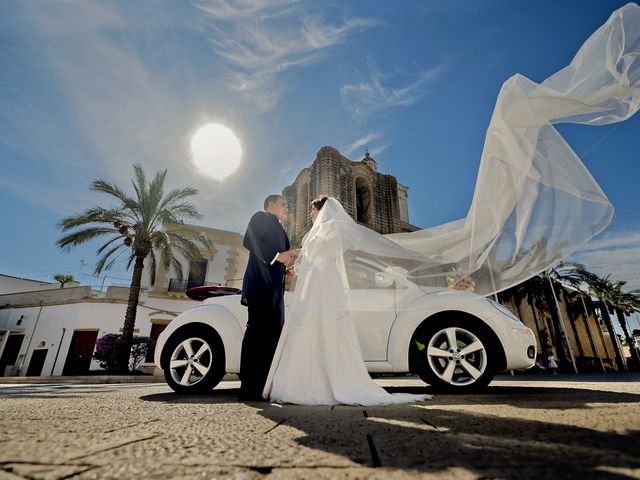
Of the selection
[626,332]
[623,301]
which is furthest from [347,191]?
[626,332]

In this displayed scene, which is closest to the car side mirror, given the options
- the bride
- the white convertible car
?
the white convertible car

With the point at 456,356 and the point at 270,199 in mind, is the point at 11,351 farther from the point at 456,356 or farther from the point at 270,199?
the point at 456,356

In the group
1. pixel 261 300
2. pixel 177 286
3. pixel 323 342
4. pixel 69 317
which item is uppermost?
pixel 177 286

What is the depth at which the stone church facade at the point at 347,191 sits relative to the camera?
18906 mm

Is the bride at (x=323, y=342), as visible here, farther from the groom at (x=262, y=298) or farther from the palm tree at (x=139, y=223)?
the palm tree at (x=139, y=223)

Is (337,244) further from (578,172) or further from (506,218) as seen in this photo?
(578,172)

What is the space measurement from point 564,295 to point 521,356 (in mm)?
33362

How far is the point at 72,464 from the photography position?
85 centimetres

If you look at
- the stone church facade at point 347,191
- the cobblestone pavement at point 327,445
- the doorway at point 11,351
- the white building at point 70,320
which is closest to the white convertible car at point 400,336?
the cobblestone pavement at point 327,445

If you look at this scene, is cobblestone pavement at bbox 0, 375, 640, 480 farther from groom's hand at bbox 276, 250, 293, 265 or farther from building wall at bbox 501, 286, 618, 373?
building wall at bbox 501, 286, 618, 373

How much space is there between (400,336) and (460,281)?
2.92ft

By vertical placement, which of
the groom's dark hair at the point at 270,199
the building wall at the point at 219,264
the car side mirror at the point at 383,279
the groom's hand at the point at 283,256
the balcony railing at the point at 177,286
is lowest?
the car side mirror at the point at 383,279

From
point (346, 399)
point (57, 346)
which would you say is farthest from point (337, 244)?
point (57, 346)

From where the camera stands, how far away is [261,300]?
3125 mm
